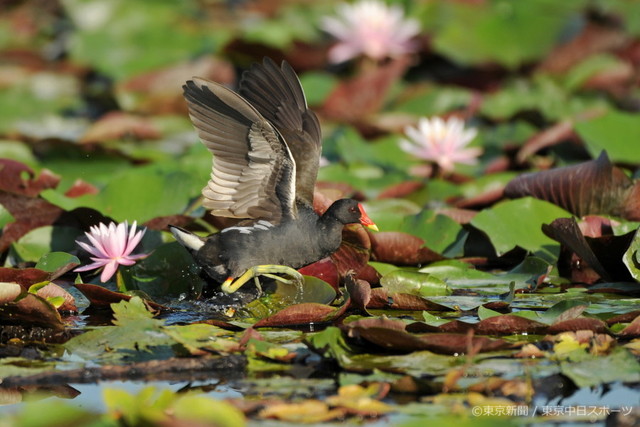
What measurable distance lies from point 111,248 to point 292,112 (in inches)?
41.1

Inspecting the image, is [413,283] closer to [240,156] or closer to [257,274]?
[257,274]

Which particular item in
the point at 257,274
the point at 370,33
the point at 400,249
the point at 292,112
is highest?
the point at 370,33

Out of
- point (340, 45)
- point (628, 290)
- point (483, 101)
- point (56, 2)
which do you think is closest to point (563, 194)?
point (628, 290)

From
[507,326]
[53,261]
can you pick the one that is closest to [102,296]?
[53,261]

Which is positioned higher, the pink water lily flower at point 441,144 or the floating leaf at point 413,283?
the pink water lily flower at point 441,144

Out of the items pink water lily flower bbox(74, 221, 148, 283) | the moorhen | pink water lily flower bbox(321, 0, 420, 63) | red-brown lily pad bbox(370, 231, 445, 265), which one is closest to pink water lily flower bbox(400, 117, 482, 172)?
red-brown lily pad bbox(370, 231, 445, 265)

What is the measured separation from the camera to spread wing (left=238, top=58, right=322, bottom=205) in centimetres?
433

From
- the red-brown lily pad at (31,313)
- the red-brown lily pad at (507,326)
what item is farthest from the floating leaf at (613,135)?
the red-brown lily pad at (31,313)

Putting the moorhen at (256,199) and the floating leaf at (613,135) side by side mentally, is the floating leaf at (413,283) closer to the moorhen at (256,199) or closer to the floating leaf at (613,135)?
the moorhen at (256,199)

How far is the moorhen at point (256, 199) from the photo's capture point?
13.0ft

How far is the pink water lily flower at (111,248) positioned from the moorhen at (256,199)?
195mm

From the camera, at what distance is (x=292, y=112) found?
14.4 feet

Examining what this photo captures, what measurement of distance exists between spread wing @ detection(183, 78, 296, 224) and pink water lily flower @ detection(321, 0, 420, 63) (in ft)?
12.2

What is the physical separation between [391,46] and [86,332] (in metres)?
4.83
